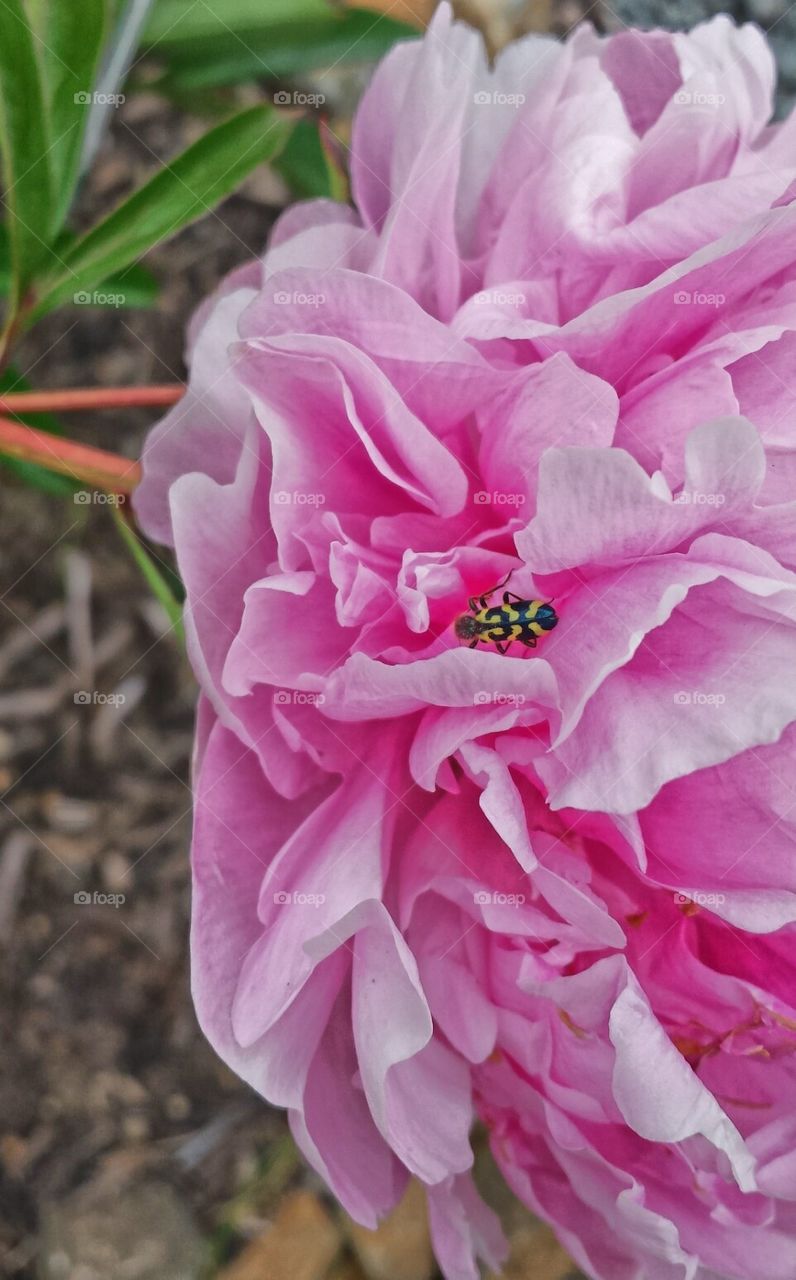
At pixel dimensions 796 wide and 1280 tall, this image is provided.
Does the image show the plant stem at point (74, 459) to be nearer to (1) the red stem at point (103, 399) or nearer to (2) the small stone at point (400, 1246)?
(1) the red stem at point (103, 399)

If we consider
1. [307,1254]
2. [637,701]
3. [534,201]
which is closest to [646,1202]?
[637,701]

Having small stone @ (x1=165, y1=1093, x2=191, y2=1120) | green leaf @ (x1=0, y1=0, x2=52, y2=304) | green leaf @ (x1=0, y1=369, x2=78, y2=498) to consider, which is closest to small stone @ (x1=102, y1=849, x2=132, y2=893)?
small stone @ (x1=165, y1=1093, x2=191, y2=1120)

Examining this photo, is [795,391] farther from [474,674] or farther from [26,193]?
[26,193]

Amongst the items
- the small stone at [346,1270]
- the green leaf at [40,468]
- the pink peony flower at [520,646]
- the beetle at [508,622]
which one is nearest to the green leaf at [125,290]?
the green leaf at [40,468]

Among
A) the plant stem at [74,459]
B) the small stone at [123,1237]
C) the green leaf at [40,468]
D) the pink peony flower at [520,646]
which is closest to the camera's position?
the pink peony flower at [520,646]

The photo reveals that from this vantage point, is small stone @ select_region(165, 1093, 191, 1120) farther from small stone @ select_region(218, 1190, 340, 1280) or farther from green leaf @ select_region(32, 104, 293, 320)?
green leaf @ select_region(32, 104, 293, 320)
